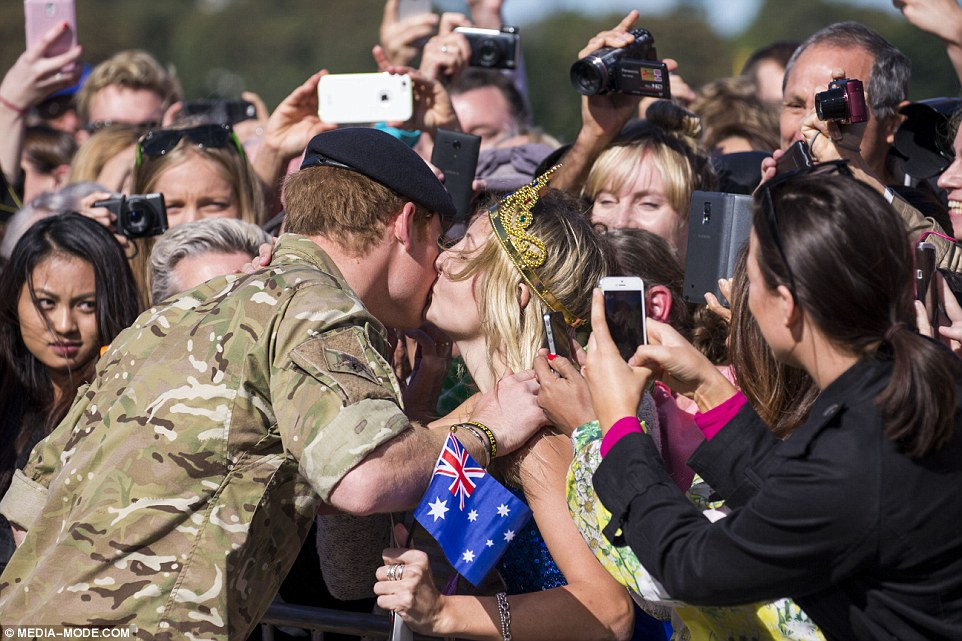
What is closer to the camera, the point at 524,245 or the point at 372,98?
the point at 524,245

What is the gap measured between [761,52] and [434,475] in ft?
18.6

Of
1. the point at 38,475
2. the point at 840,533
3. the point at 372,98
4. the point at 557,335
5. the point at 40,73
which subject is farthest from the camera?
the point at 40,73

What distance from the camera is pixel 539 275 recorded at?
3299 mm

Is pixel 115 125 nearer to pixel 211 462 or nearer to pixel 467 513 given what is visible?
pixel 211 462

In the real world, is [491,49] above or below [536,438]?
above

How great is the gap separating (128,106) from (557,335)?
16.1ft

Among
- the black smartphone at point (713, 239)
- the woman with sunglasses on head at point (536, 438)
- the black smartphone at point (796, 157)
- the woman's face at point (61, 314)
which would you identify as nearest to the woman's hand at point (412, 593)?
the woman with sunglasses on head at point (536, 438)

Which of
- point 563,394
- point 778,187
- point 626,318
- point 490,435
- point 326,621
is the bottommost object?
point 326,621

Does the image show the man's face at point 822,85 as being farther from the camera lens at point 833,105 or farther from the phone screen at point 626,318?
the phone screen at point 626,318

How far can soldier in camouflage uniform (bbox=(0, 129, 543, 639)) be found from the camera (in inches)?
102

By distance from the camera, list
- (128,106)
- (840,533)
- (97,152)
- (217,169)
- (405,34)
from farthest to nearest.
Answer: (128,106) → (97,152) → (405,34) → (217,169) → (840,533)

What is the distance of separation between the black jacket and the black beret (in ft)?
3.90

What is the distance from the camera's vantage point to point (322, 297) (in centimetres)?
273

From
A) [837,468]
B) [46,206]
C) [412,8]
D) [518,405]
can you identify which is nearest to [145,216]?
[46,206]
